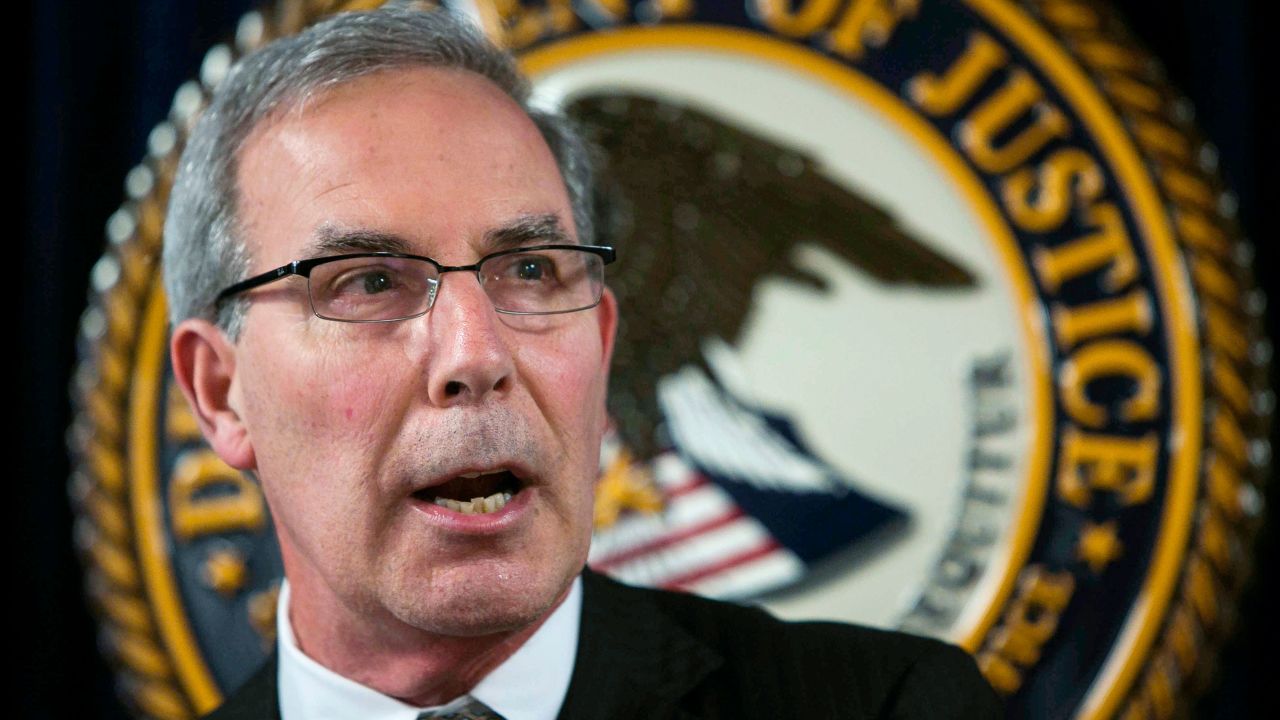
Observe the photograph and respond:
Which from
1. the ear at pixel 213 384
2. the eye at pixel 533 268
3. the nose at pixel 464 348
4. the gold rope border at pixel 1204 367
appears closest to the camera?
the nose at pixel 464 348

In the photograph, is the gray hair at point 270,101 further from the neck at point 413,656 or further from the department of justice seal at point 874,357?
the department of justice seal at point 874,357

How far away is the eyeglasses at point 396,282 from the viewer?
4.25ft

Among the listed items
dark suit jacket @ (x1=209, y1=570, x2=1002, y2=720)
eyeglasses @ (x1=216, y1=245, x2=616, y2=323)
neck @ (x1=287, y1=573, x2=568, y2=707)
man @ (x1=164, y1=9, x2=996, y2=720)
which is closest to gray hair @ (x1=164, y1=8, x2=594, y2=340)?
man @ (x1=164, y1=9, x2=996, y2=720)

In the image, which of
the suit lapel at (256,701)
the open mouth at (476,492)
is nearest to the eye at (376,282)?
the open mouth at (476,492)

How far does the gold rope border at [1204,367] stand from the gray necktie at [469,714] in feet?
4.17

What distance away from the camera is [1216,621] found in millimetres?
2180

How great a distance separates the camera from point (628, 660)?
149 centimetres

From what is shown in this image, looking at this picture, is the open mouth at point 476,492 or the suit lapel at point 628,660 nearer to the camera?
the open mouth at point 476,492

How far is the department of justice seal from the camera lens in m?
2.20

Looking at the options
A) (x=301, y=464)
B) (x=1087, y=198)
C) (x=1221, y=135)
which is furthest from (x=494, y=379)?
(x=1221, y=135)

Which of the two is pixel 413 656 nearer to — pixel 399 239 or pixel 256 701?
pixel 256 701

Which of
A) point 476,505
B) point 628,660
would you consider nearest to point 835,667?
point 628,660

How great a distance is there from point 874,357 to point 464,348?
1.17m

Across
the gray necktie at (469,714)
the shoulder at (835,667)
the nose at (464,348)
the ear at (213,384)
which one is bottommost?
the gray necktie at (469,714)
